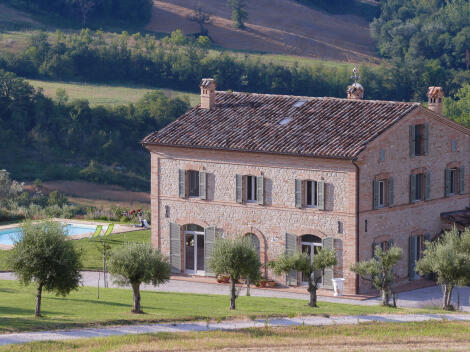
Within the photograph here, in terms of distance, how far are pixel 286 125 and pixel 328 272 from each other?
20.8ft

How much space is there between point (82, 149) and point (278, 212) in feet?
175

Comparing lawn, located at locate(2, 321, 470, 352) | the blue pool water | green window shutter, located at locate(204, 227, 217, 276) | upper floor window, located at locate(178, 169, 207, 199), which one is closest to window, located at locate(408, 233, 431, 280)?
green window shutter, located at locate(204, 227, 217, 276)

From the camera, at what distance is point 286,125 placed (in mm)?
43688

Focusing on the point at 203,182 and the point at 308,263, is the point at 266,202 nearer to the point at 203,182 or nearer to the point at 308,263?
the point at 203,182

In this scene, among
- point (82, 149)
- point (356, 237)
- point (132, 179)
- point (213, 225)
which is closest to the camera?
point (356, 237)

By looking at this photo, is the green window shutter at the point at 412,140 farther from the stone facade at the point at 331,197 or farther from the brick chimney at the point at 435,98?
the brick chimney at the point at 435,98

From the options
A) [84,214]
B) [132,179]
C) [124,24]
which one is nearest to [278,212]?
[84,214]

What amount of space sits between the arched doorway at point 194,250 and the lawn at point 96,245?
360 centimetres

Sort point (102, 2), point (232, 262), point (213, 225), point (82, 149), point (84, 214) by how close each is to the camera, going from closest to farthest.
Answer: point (232, 262)
point (213, 225)
point (84, 214)
point (82, 149)
point (102, 2)

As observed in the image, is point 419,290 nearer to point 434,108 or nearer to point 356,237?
point 356,237

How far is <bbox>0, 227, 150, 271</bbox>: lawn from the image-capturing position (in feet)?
152

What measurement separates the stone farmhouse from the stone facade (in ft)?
0.13

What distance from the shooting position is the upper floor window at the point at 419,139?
43572 mm

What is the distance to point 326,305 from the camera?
38594 millimetres
